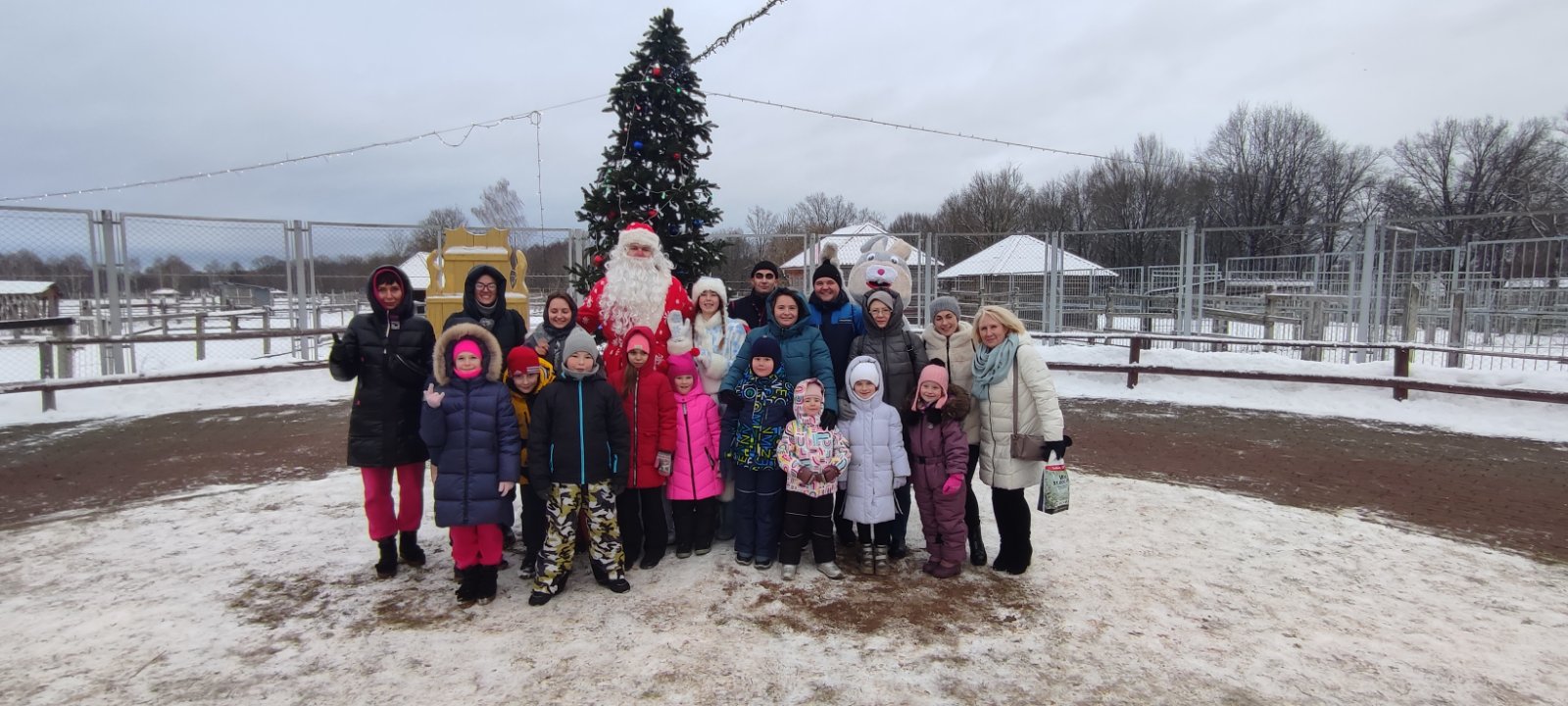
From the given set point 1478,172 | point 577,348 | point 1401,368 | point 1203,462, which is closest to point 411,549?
point 577,348

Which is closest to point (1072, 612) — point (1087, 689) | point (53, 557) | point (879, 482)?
point (1087, 689)

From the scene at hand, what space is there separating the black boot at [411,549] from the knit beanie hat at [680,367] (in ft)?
5.96

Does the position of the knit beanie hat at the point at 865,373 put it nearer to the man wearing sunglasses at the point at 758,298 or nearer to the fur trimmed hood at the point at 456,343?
the man wearing sunglasses at the point at 758,298

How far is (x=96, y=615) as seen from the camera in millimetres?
3684

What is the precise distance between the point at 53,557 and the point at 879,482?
16.7ft

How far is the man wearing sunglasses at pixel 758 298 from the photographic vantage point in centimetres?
482

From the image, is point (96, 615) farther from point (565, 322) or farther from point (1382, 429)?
point (1382, 429)

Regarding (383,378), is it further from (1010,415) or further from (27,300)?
(27,300)

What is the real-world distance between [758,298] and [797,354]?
762mm

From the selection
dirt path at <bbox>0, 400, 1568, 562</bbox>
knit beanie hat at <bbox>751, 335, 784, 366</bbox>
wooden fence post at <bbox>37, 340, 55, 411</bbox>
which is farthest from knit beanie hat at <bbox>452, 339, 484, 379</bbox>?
wooden fence post at <bbox>37, 340, 55, 411</bbox>

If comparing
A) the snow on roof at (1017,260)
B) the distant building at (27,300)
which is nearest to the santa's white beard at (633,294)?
the distant building at (27,300)

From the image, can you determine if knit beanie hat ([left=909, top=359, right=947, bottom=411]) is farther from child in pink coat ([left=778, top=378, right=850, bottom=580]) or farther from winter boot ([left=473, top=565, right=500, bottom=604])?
winter boot ([left=473, top=565, right=500, bottom=604])

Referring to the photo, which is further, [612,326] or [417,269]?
[417,269]

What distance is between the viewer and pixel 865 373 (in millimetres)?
4102
